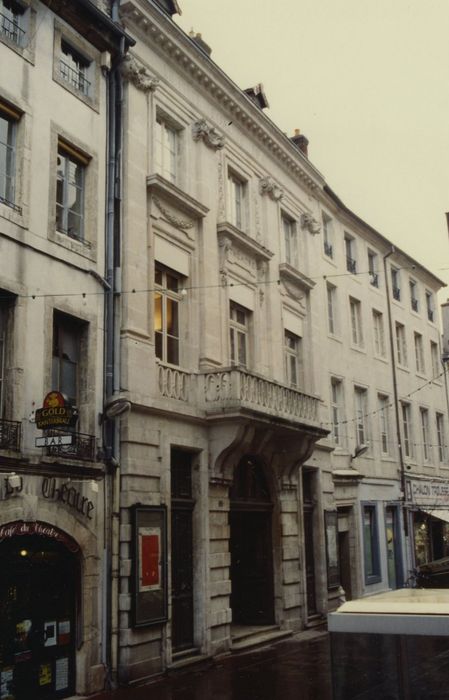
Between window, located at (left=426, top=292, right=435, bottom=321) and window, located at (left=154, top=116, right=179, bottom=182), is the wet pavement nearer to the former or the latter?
window, located at (left=154, top=116, right=179, bottom=182)

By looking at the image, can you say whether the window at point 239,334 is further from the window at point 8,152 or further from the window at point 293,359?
the window at point 8,152

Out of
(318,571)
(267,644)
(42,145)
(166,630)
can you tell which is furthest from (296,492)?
(42,145)

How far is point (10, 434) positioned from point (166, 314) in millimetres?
5562

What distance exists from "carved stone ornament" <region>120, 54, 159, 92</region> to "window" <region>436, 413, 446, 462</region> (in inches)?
821

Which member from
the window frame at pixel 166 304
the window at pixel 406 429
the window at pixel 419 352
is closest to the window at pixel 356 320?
the window at pixel 406 429

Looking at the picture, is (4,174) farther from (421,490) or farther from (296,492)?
(421,490)

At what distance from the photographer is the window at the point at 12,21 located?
491 inches

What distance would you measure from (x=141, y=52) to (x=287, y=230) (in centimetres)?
791

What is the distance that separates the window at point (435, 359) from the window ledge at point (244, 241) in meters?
15.3

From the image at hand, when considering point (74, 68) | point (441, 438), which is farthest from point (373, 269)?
point (74, 68)

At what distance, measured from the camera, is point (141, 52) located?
1584cm

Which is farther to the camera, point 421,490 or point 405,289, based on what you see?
point 405,289

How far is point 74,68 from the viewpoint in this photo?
557 inches

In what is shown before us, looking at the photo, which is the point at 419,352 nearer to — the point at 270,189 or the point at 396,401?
the point at 396,401
